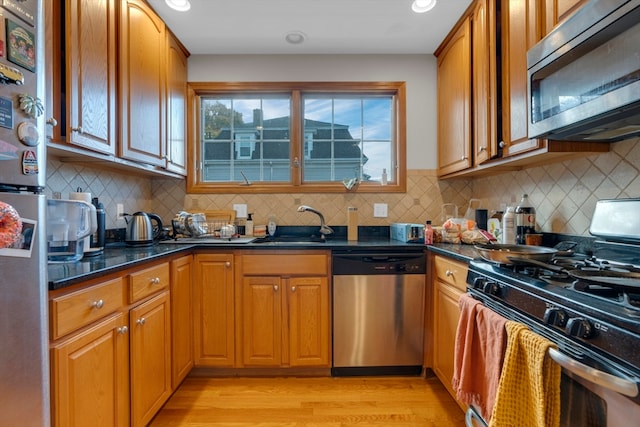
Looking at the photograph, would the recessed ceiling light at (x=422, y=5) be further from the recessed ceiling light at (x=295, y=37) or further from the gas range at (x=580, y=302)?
the gas range at (x=580, y=302)

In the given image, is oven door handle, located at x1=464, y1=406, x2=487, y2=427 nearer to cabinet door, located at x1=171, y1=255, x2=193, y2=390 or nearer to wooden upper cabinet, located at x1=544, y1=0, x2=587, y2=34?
cabinet door, located at x1=171, y1=255, x2=193, y2=390

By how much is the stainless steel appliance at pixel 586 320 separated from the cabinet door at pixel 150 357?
5.02 ft

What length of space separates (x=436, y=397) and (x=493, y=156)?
58.0 inches

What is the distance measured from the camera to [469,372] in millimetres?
1195

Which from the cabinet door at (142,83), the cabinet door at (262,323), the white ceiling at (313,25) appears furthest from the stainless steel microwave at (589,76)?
the cabinet door at (142,83)

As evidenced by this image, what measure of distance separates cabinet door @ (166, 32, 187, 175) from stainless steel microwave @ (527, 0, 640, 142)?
7.20ft

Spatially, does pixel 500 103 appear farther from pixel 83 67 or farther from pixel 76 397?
pixel 76 397

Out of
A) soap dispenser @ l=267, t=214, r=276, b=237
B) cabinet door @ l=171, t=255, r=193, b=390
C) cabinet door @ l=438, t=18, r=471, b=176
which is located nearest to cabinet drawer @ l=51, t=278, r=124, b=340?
cabinet door @ l=171, t=255, r=193, b=390

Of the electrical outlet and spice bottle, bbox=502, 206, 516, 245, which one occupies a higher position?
the electrical outlet

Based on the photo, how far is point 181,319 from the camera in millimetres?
1836

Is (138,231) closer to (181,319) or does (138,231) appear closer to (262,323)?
(181,319)

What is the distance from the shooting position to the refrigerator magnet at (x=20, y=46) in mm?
782

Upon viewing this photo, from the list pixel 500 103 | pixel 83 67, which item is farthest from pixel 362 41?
pixel 83 67

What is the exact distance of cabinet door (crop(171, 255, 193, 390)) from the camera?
5.73 feet
